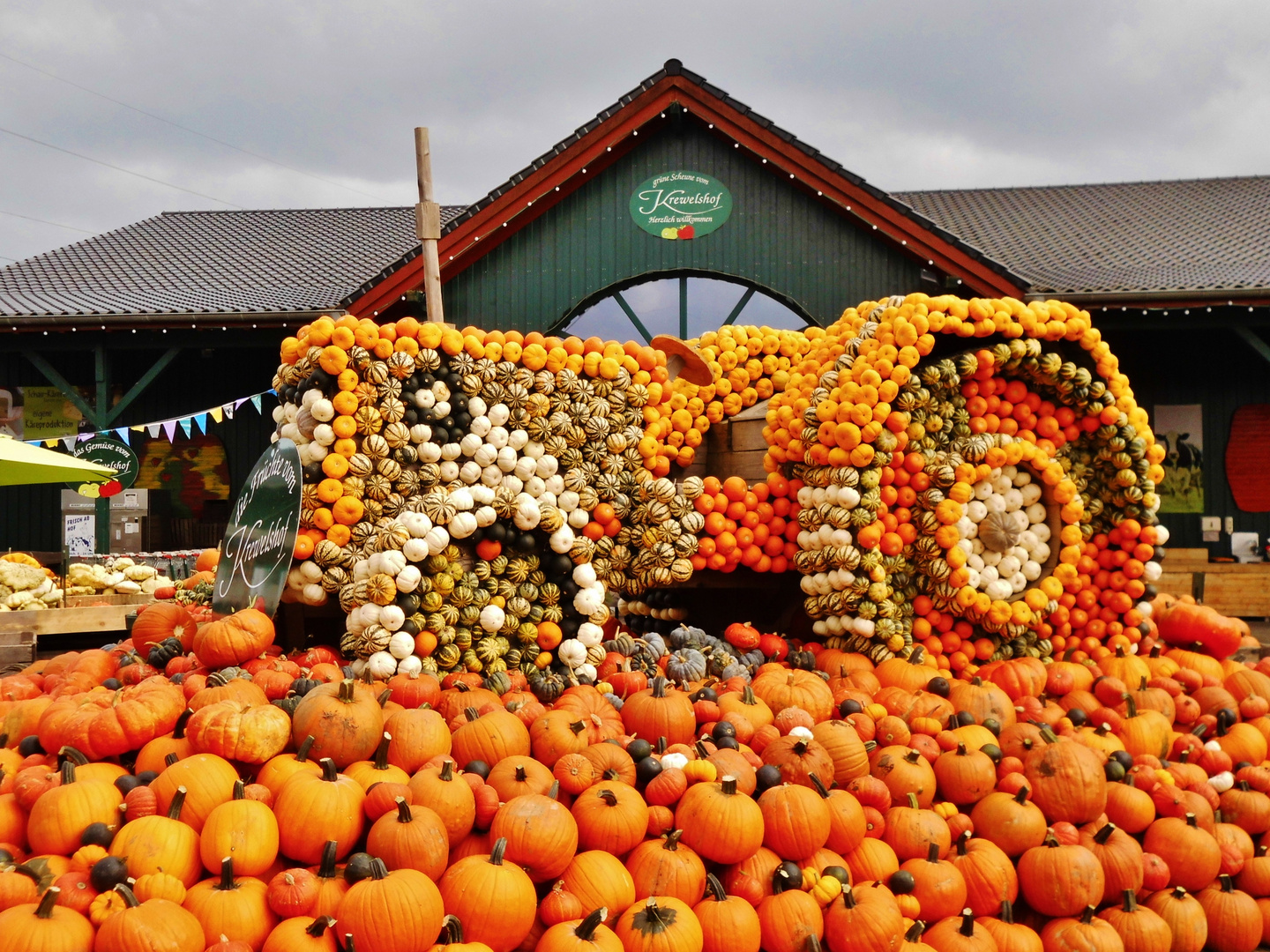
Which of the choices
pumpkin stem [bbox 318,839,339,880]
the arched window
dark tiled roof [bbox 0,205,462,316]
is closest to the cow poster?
the arched window

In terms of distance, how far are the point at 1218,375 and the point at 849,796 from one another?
1034cm

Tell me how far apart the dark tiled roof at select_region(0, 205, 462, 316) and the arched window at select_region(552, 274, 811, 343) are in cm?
226

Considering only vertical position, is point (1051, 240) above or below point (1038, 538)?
above

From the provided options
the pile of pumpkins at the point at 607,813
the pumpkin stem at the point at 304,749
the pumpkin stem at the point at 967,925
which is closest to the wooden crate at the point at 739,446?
the pile of pumpkins at the point at 607,813

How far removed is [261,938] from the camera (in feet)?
7.95

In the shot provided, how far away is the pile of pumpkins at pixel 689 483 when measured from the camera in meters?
3.91

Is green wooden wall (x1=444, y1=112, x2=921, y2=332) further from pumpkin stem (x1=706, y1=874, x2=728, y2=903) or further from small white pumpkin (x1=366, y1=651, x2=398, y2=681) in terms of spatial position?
pumpkin stem (x1=706, y1=874, x2=728, y2=903)

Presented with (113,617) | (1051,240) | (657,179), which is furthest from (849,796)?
(1051,240)

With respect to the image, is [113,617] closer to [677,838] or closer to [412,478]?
[412,478]

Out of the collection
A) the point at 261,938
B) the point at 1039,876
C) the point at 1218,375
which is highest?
the point at 1218,375

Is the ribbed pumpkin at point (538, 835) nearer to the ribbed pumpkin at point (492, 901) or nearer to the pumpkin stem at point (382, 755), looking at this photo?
the ribbed pumpkin at point (492, 901)

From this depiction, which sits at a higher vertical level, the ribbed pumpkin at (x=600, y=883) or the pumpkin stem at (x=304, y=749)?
the pumpkin stem at (x=304, y=749)

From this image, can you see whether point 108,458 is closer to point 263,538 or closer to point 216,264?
point 216,264

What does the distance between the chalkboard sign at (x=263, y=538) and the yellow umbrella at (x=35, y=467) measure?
112 inches
